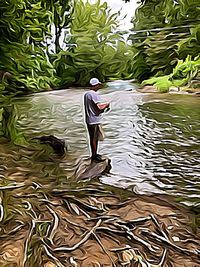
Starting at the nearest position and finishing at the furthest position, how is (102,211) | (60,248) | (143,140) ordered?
(60,248)
(102,211)
(143,140)

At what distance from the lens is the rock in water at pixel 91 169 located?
1.39 m

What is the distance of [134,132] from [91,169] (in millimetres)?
231

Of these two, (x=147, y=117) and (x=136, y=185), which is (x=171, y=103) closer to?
(x=147, y=117)

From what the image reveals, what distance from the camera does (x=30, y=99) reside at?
1.66 metres

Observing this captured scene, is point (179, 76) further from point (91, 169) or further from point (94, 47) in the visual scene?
point (91, 169)

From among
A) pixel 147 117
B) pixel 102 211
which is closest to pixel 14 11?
pixel 147 117

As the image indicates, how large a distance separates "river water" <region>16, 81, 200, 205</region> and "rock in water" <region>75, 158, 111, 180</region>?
2 centimetres

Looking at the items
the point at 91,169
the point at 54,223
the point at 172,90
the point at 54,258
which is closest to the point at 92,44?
the point at 172,90

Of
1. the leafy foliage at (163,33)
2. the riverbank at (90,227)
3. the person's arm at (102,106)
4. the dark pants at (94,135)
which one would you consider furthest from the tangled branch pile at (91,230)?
the leafy foliage at (163,33)

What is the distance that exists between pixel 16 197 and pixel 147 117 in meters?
0.58

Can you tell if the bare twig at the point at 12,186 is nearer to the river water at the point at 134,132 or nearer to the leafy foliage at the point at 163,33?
the river water at the point at 134,132

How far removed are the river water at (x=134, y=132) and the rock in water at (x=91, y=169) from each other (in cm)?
2

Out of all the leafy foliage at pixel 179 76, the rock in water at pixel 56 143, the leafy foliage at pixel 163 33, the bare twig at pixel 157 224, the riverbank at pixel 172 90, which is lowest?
the bare twig at pixel 157 224

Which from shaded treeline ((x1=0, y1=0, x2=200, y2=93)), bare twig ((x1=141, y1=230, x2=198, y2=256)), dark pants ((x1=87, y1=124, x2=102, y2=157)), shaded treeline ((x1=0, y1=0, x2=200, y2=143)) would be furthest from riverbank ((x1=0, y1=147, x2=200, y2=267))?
shaded treeline ((x1=0, y1=0, x2=200, y2=93))
